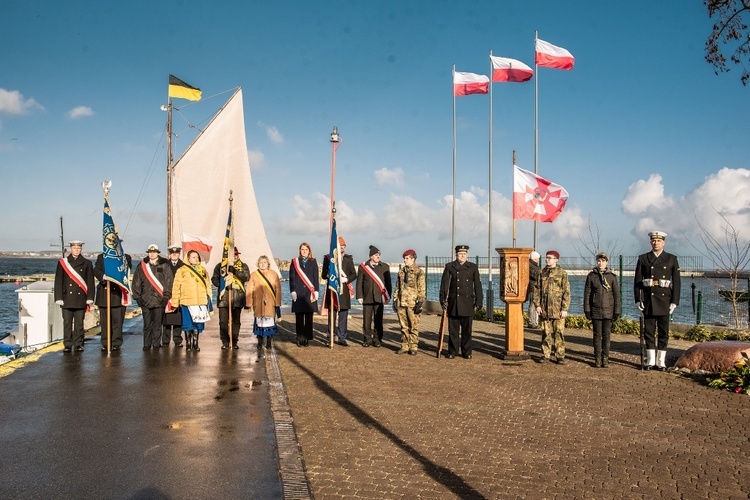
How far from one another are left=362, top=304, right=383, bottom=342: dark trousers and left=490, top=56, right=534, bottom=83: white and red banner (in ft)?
33.0

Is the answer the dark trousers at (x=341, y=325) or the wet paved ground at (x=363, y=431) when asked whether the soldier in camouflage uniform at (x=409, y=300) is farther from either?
the dark trousers at (x=341, y=325)

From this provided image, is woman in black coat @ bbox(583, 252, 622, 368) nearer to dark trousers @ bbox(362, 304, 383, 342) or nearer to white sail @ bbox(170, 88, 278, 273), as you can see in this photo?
dark trousers @ bbox(362, 304, 383, 342)

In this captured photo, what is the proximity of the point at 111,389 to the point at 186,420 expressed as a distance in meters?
2.04

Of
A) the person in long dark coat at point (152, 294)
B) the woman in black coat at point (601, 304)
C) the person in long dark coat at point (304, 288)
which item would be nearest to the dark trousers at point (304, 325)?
the person in long dark coat at point (304, 288)

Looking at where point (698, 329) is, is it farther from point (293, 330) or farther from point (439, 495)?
point (439, 495)

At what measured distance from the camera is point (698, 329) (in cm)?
1420

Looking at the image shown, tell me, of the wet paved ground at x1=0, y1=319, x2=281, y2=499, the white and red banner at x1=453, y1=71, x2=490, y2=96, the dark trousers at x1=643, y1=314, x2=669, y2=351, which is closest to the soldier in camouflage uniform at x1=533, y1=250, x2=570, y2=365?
the dark trousers at x1=643, y1=314, x2=669, y2=351

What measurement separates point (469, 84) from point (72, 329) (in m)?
15.1

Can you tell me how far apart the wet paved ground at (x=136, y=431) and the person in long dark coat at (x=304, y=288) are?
2511 mm

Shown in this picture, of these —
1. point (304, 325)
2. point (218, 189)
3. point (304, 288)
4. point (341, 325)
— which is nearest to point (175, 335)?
point (304, 325)

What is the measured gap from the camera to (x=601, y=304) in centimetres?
1048

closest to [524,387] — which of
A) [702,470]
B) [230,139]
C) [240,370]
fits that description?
[702,470]

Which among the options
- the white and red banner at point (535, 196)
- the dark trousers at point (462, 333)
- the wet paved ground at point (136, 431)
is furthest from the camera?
the white and red banner at point (535, 196)

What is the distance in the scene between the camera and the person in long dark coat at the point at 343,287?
43.1 ft
